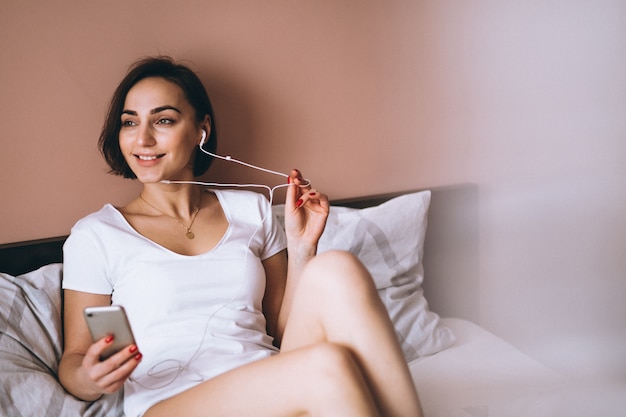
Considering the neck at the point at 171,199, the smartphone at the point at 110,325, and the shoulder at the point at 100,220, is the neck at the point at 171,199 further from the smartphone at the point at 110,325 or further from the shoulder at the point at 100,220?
the smartphone at the point at 110,325

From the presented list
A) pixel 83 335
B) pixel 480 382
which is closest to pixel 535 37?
pixel 480 382

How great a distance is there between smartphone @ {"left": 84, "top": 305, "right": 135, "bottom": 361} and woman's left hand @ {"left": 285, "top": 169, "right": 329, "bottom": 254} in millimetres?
393

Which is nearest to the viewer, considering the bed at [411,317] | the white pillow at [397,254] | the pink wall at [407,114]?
the bed at [411,317]

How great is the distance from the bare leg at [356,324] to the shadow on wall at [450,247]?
2.67ft

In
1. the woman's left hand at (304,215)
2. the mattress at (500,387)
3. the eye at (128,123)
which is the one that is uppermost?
the eye at (128,123)

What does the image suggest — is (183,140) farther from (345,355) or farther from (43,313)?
(345,355)

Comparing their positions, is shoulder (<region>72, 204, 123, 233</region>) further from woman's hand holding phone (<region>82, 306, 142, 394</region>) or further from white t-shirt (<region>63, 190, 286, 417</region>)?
woman's hand holding phone (<region>82, 306, 142, 394</region>)

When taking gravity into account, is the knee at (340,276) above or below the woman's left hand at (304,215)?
below

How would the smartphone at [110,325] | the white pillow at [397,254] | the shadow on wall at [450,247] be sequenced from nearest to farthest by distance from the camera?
the smartphone at [110,325]
the white pillow at [397,254]
the shadow on wall at [450,247]

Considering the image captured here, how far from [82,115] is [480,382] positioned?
1.04 metres

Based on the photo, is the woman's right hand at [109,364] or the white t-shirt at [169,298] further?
the white t-shirt at [169,298]

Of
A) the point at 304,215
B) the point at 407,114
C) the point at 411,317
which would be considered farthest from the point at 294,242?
the point at 407,114

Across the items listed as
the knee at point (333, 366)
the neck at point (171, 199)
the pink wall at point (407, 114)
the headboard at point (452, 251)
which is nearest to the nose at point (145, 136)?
the neck at point (171, 199)

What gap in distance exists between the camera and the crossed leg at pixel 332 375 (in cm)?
82
